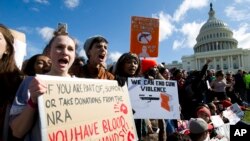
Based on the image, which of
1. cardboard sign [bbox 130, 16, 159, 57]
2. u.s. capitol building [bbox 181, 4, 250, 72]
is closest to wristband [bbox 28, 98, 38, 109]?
cardboard sign [bbox 130, 16, 159, 57]

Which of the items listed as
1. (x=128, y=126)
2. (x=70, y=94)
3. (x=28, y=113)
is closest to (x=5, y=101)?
(x=28, y=113)

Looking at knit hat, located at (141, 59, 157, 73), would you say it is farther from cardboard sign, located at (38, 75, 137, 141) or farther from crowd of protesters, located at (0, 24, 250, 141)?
cardboard sign, located at (38, 75, 137, 141)

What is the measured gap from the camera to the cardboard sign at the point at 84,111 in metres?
1.77

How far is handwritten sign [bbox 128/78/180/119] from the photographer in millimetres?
3316

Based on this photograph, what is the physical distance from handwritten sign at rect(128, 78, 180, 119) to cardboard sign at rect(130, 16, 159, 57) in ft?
7.83

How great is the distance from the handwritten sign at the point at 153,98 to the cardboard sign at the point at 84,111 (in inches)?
33.2

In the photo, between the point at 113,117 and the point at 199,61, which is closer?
the point at 113,117

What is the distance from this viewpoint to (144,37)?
6023 mm

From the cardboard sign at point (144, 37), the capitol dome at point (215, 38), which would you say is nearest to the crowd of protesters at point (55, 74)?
the cardboard sign at point (144, 37)

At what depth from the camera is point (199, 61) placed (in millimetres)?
90312

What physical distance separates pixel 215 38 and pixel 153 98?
300 feet

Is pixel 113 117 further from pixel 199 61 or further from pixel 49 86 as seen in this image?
pixel 199 61

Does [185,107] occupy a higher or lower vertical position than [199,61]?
lower

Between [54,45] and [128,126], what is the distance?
0.87 meters
